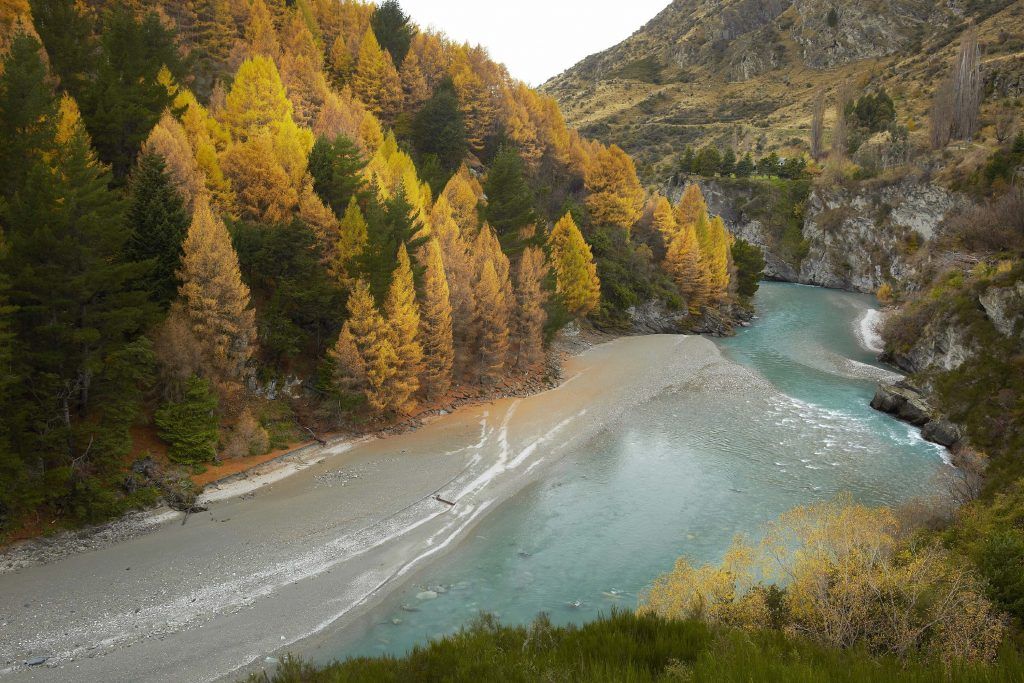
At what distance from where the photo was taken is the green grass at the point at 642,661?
6766 millimetres

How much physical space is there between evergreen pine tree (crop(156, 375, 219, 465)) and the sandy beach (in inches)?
80.7

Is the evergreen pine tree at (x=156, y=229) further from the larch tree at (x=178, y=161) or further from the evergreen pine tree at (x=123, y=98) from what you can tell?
the evergreen pine tree at (x=123, y=98)

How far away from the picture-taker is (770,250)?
326 ft

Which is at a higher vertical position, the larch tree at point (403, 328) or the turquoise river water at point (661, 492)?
the larch tree at point (403, 328)

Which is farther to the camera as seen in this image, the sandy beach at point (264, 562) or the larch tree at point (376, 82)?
the larch tree at point (376, 82)

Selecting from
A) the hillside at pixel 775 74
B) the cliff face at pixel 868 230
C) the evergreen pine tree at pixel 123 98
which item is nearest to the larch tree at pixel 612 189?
the cliff face at pixel 868 230

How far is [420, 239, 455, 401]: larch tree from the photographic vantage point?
34594mm

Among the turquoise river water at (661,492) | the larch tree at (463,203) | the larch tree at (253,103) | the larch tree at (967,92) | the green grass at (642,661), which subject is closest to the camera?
the green grass at (642,661)

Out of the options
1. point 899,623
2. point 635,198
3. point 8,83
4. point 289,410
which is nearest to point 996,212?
point 635,198

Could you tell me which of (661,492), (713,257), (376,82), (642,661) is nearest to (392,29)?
(376,82)

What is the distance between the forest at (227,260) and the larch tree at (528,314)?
177 millimetres

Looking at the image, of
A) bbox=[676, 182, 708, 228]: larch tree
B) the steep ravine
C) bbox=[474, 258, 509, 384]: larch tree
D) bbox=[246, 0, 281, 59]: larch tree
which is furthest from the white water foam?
bbox=[246, 0, 281, 59]: larch tree

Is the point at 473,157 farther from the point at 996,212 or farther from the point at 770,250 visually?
the point at 770,250

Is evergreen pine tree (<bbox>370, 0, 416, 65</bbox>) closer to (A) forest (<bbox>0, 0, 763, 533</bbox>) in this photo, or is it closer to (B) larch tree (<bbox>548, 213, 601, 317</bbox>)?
(A) forest (<bbox>0, 0, 763, 533</bbox>)
